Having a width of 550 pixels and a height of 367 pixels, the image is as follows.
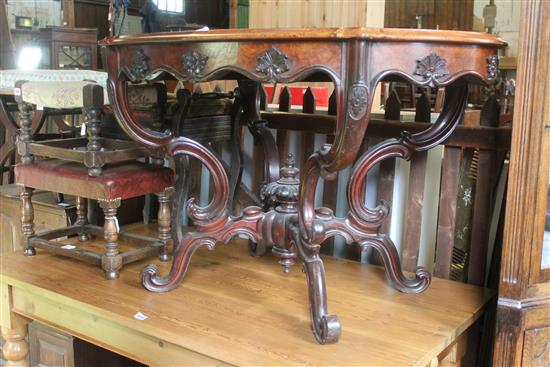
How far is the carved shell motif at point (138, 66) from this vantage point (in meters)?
1.63

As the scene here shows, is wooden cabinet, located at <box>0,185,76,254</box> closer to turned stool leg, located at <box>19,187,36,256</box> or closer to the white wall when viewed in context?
turned stool leg, located at <box>19,187,36,256</box>

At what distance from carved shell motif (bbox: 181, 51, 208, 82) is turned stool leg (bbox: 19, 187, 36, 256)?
0.84 m

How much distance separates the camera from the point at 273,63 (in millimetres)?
1421

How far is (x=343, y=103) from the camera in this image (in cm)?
135

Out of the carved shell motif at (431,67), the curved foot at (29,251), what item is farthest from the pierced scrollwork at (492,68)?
the curved foot at (29,251)

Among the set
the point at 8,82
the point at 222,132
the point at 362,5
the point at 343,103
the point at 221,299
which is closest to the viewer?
the point at 343,103

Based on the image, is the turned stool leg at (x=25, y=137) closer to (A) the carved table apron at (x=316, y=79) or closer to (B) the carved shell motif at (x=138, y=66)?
(A) the carved table apron at (x=316, y=79)

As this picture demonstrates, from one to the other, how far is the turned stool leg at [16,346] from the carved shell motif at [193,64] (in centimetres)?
103

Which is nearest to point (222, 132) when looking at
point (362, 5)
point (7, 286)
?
point (7, 286)

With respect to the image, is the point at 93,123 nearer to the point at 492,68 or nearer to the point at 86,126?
the point at 86,126

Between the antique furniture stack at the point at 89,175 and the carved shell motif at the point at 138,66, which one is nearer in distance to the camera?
the carved shell motif at the point at 138,66

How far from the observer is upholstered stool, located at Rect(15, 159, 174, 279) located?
182cm

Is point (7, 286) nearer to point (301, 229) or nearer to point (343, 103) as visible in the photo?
point (301, 229)

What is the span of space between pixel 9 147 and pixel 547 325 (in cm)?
266
